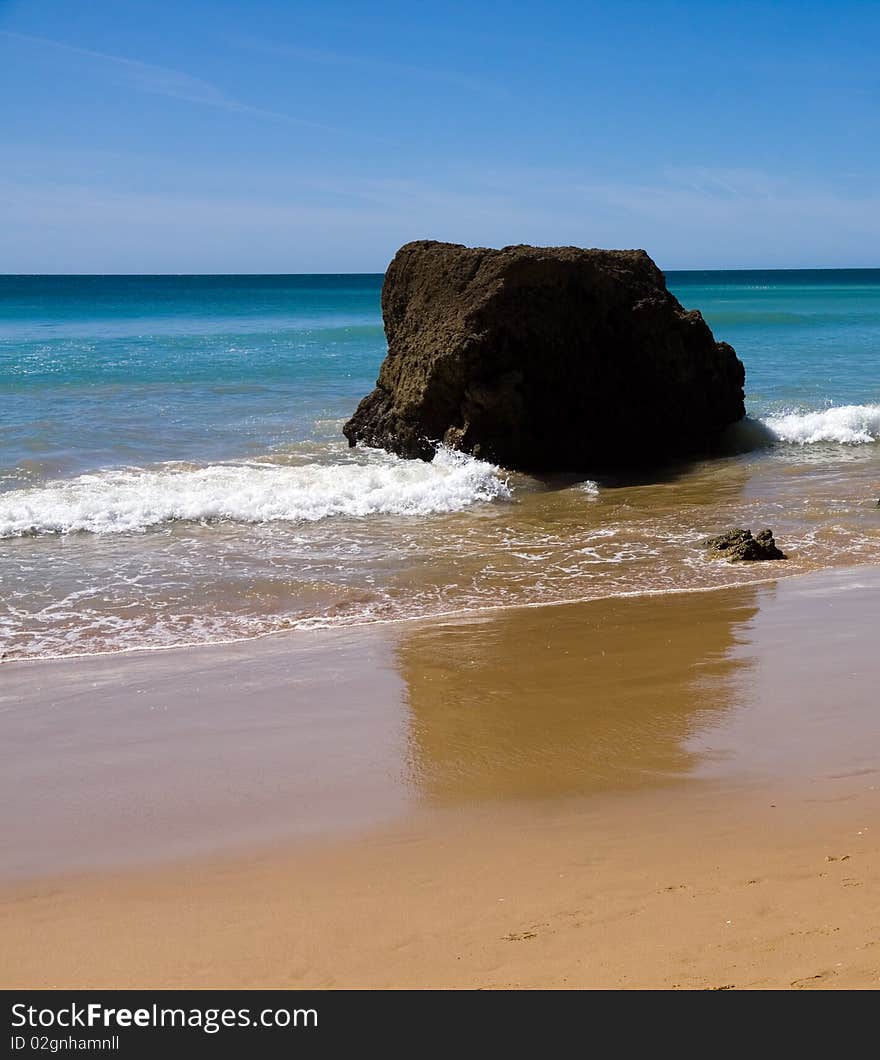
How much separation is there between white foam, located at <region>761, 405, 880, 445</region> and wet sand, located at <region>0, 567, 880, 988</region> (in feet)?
28.0

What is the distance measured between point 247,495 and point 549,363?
405 cm

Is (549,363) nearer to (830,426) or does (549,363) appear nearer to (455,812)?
(830,426)

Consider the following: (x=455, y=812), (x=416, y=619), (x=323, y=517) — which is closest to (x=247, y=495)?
(x=323, y=517)

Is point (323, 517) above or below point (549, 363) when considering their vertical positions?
below

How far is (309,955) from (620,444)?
35.2 feet

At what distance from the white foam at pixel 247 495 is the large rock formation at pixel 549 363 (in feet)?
2.22

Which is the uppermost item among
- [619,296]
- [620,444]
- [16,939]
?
[619,296]

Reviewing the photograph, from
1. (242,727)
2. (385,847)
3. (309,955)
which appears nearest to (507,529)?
(242,727)

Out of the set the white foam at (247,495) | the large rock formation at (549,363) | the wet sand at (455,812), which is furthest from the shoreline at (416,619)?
the large rock formation at (549,363)

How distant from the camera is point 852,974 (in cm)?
279

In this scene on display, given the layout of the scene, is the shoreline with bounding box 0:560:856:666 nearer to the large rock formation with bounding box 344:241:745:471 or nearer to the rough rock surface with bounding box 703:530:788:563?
the rough rock surface with bounding box 703:530:788:563

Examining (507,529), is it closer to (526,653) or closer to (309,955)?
(526,653)

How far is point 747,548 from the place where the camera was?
8445mm
